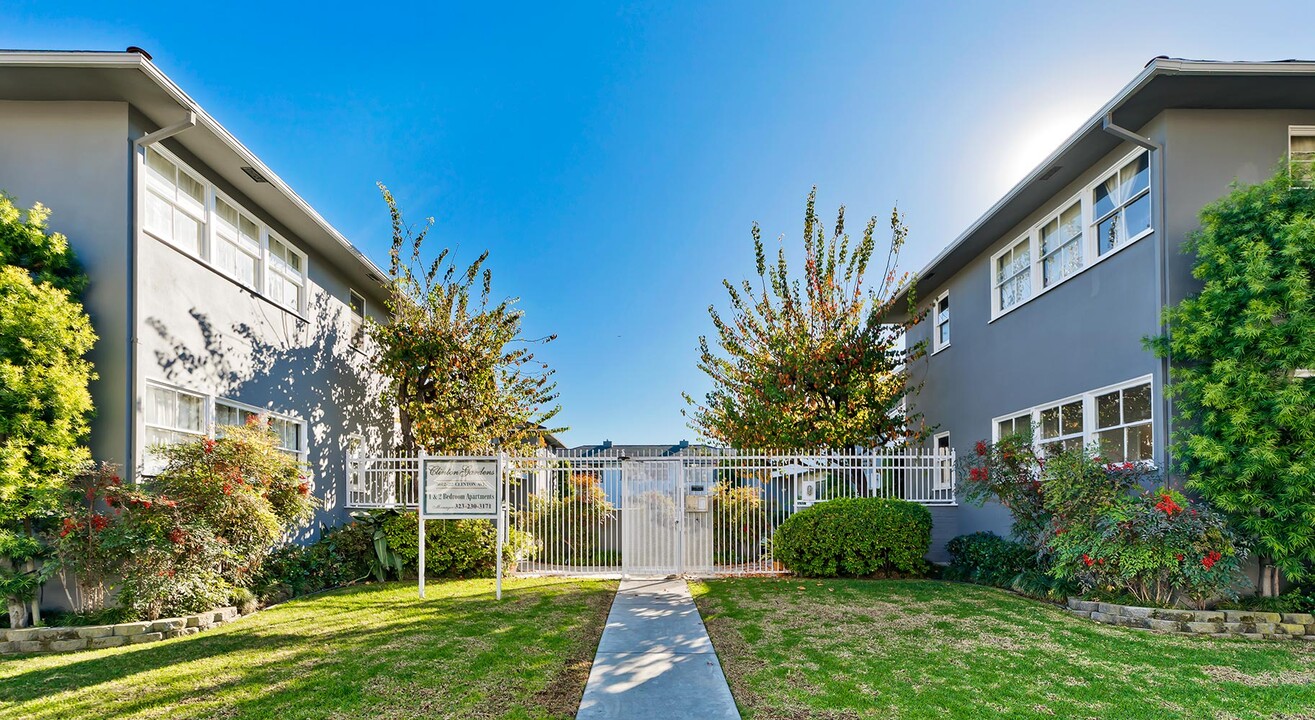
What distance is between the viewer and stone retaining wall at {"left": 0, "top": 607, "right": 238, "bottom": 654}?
22.8 feet

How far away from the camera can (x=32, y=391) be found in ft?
23.5

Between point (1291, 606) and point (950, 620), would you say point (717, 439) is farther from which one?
point (1291, 606)

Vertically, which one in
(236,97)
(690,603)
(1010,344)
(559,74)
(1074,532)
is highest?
(559,74)

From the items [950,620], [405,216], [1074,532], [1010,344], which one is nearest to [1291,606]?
[1074,532]

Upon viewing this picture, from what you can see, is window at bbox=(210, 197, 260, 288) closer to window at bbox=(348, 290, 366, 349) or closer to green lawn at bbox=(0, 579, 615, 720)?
window at bbox=(348, 290, 366, 349)

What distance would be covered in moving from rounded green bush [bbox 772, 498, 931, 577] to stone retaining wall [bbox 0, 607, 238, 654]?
8.37 m

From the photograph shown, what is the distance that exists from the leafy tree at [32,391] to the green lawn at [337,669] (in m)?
1.11

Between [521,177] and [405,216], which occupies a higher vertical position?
[521,177]

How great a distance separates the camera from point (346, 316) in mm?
14617

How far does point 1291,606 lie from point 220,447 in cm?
1183

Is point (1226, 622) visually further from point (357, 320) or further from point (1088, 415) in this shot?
point (357, 320)

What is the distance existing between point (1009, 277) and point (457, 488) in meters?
9.99

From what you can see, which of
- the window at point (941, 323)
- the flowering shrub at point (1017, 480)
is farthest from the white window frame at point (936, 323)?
the flowering shrub at point (1017, 480)

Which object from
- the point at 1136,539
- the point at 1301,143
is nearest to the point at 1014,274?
the point at 1301,143
